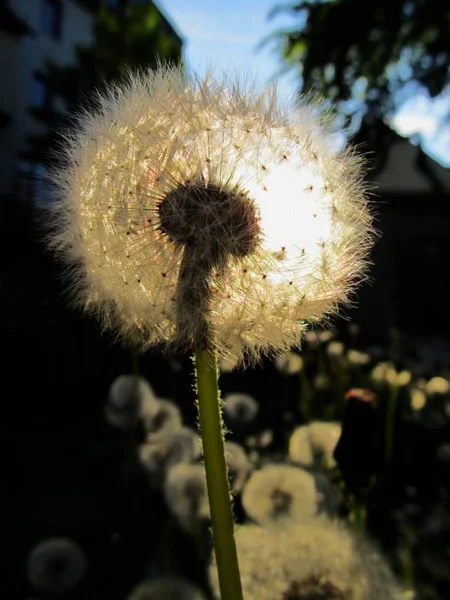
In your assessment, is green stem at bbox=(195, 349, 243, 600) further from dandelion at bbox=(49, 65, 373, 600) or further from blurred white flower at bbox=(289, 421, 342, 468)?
blurred white flower at bbox=(289, 421, 342, 468)

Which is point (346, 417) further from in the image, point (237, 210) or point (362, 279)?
point (237, 210)

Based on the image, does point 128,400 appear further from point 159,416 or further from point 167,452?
point 167,452

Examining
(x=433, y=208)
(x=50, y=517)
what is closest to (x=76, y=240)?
(x=50, y=517)

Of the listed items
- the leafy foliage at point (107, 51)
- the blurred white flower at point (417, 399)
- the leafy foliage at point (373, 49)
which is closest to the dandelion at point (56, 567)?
the blurred white flower at point (417, 399)

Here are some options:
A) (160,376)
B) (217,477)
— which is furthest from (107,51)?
(217,477)

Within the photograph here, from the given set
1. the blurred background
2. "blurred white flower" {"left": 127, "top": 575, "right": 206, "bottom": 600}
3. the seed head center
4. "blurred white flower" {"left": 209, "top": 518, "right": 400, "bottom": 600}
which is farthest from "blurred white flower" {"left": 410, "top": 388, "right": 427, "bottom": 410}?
the seed head center

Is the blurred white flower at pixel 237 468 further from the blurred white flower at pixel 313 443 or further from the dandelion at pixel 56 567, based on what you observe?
the dandelion at pixel 56 567

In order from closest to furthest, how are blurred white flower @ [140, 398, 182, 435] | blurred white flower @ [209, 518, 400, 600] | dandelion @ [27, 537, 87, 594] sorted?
1. blurred white flower @ [209, 518, 400, 600]
2. dandelion @ [27, 537, 87, 594]
3. blurred white flower @ [140, 398, 182, 435]

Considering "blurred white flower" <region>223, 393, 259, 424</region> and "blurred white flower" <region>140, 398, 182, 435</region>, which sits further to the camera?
"blurred white flower" <region>223, 393, 259, 424</region>
